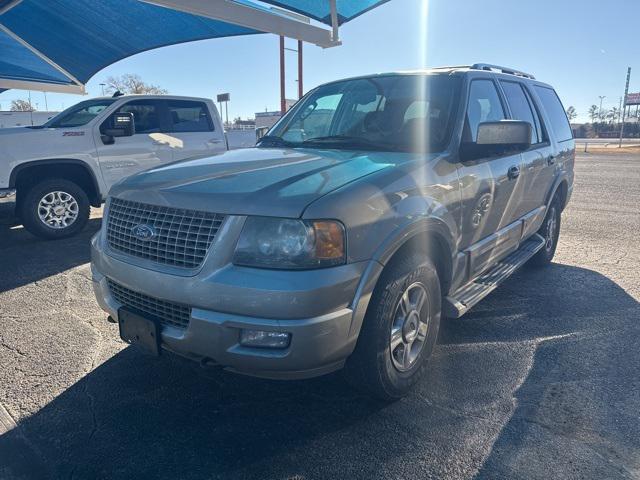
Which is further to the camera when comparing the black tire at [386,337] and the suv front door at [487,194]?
the suv front door at [487,194]

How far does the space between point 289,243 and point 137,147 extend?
249 inches

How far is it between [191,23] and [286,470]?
11471mm

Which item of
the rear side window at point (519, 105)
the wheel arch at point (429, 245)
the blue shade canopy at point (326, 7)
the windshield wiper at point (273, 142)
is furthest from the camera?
the blue shade canopy at point (326, 7)

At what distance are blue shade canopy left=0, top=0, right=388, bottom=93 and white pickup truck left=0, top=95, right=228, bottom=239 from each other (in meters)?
2.12

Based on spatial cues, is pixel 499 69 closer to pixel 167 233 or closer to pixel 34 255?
pixel 167 233

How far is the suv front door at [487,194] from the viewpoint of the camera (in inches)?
132

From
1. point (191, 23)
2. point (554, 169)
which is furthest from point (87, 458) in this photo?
point (191, 23)

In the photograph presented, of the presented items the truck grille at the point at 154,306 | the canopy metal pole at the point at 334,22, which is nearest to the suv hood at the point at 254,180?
the truck grille at the point at 154,306

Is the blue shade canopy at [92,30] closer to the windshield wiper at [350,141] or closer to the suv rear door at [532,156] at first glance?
the suv rear door at [532,156]

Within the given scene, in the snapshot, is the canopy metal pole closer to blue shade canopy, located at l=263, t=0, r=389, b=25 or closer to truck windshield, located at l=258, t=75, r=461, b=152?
blue shade canopy, located at l=263, t=0, r=389, b=25

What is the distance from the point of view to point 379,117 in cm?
362

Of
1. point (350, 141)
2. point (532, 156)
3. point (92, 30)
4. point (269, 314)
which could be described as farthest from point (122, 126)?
point (92, 30)

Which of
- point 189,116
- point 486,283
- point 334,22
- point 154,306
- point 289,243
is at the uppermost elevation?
point 334,22

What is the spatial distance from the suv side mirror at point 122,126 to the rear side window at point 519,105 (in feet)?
16.7
